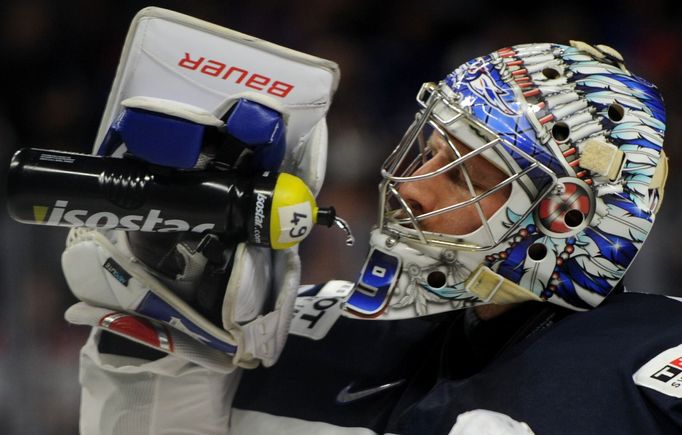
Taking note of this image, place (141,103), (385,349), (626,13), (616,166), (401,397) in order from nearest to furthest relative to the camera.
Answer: (141,103) < (616,166) < (401,397) < (385,349) < (626,13)

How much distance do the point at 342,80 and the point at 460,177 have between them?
1145mm

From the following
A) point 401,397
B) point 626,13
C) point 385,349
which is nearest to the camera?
point 401,397

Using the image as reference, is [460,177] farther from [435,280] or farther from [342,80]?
[342,80]

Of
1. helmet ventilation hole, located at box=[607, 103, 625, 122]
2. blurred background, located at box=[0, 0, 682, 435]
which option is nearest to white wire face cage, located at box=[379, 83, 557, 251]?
helmet ventilation hole, located at box=[607, 103, 625, 122]

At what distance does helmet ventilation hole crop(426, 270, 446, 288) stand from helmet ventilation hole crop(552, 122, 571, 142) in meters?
0.29

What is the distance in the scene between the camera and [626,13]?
226 centimetres

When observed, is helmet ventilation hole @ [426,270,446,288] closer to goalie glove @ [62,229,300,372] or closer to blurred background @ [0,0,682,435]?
goalie glove @ [62,229,300,372]

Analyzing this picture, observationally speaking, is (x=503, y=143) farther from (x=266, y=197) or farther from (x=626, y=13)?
(x=626, y=13)

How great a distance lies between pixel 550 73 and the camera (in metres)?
1.26

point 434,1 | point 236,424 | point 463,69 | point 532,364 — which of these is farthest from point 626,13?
point 236,424

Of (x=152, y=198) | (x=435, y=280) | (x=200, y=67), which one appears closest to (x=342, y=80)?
(x=200, y=67)

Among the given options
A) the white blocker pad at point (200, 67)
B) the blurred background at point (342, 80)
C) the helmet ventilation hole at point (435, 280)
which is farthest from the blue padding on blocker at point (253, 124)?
the blurred background at point (342, 80)

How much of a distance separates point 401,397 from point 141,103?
0.64 m

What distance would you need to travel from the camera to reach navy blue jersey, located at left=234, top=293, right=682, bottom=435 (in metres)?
1.04
